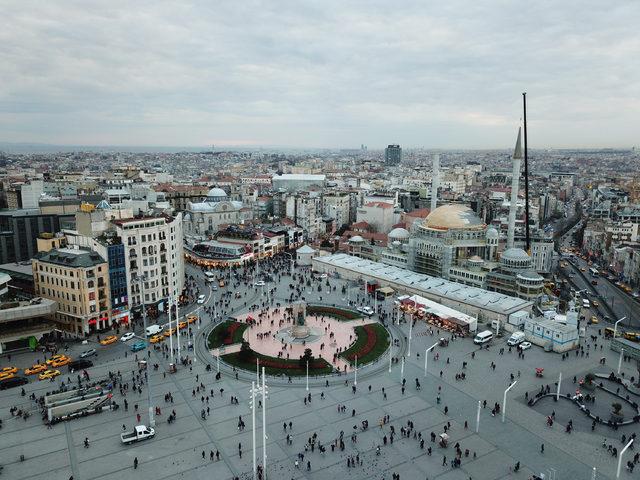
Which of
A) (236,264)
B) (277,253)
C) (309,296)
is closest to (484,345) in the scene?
A: (309,296)

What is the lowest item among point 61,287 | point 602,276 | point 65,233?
point 602,276

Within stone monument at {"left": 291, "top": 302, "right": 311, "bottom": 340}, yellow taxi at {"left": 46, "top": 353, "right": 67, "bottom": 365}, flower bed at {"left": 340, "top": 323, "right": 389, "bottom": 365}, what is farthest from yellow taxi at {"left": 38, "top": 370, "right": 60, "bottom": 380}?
flower bed at {"left": 340, "top": 323, "right": 389, "bottom": 365}

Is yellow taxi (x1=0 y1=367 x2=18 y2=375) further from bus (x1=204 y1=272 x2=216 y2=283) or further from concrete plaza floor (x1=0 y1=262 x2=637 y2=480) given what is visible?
bus (x1=204 y1=272 x2=216 y2=283)

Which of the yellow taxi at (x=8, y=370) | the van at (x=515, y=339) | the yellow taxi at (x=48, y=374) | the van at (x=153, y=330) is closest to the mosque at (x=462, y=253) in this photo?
the van at (x=515, y=339)

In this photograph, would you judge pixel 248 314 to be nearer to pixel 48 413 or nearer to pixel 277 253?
pixel 48 413

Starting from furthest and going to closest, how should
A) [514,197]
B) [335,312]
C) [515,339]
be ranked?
1. [514,197]
2. [335,312]
3. [515,339]

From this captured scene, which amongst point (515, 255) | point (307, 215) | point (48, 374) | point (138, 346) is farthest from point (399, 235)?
point (48, 374)

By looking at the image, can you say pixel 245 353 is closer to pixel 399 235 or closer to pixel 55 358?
pixel 55 358
